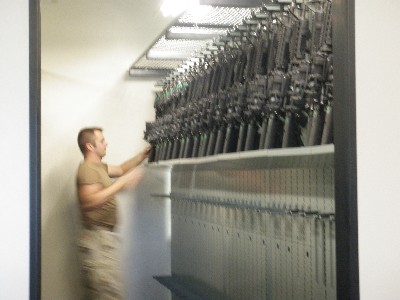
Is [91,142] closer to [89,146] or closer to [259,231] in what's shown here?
[89,146]

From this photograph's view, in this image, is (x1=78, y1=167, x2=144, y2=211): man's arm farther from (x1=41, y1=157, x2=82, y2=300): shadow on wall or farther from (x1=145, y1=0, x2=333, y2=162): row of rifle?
(x1=41, y1=157, x2=82, y2=300): shadow on wall

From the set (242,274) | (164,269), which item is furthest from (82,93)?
(242,274)

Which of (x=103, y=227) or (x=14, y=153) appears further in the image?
(x=103, y=227)

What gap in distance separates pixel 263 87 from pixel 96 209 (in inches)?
91.6

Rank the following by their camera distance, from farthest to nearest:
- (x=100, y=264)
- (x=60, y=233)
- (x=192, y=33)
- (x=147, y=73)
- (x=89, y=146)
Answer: (x=147, y=73), (x=60, y=233), (x=89, y=146), (x=100, y=264), (x=192, y=33)

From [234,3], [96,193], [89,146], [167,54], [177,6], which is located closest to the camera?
[234,3]

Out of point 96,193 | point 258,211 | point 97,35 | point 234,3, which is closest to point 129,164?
point 96,193

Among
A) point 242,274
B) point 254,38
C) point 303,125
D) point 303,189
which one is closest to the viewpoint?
point 303,125

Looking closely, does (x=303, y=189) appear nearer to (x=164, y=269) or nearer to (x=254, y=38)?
(x=254, y=38)

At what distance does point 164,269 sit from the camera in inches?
260

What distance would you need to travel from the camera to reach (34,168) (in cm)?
226

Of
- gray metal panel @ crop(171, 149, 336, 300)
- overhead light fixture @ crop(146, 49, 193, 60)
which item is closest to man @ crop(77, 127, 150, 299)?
gray metal panel @ crop(171, 149, 336, 300)

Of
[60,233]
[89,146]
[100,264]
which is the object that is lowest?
[100,264]

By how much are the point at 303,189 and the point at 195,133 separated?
1.61 meters
